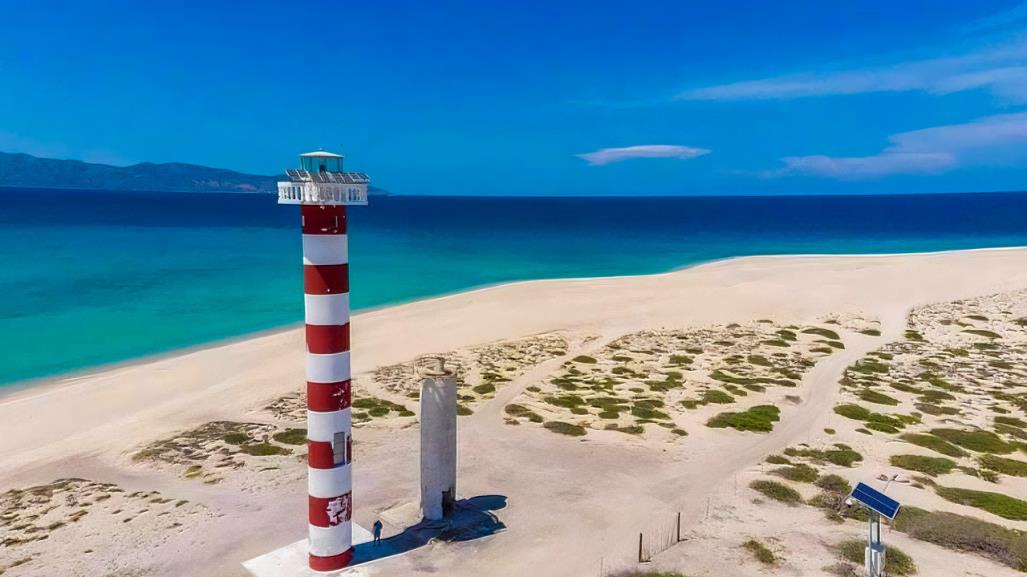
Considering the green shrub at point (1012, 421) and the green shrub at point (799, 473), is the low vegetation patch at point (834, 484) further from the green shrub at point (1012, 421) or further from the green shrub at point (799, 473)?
the green shrub at point (1012, 421)

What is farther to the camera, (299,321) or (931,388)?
(299,321)

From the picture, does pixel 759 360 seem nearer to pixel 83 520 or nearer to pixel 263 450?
pixel 263 450

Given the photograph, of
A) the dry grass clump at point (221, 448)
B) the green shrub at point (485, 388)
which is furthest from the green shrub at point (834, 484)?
the dry grass clump at point (221, 448)

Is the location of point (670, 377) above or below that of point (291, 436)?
above

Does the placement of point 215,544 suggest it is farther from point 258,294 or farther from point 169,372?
point 258,294

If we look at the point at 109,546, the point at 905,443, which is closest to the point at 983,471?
the point at 905,443

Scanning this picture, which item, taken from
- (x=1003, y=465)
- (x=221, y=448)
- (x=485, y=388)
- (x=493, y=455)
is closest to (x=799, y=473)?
(x=1003, y=465)
